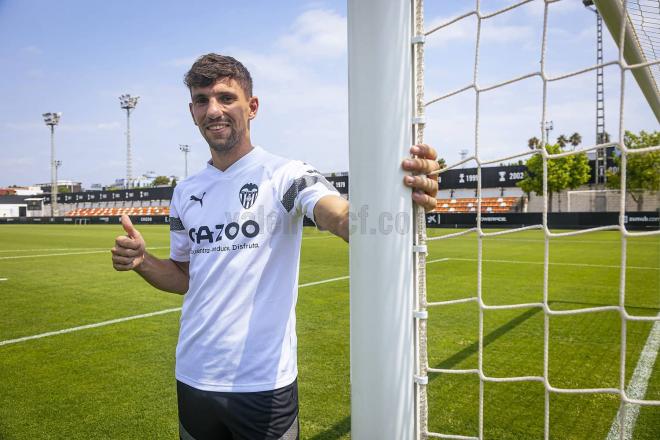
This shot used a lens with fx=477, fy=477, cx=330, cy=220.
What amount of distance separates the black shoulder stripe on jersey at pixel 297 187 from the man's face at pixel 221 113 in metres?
0.30

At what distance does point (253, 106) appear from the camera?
76.9 inches

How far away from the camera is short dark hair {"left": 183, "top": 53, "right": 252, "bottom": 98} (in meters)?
1.79

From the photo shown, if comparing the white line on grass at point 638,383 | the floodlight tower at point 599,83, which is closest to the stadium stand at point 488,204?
the floodlight tower at point 599,83

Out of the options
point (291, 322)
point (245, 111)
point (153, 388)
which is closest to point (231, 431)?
point (291, 322)

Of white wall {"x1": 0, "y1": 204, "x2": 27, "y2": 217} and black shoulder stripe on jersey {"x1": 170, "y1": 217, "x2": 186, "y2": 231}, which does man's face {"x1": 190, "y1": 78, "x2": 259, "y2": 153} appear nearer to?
black shoulder stripe on jersey {"x1": 170, "y1": 217, "x2": 186, "y2": 231}

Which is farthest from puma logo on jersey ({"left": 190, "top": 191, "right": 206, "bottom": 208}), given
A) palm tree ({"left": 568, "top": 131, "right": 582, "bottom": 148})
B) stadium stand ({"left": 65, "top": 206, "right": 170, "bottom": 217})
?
palm tree ({"left": 568, "top": 131, "right": 582, "bottom": 148})

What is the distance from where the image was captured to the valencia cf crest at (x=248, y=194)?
68.9 inches

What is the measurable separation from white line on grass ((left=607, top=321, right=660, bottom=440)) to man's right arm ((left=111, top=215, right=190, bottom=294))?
2.08 metres

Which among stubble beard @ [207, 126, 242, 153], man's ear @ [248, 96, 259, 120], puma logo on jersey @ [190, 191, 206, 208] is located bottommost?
puma logo on jersey @ [190, 191, 206, 208]

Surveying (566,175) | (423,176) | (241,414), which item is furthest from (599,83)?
(566,175)

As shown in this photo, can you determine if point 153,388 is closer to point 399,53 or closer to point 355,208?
point 355,208

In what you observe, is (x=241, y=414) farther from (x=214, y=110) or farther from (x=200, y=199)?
(x=214, y=110)

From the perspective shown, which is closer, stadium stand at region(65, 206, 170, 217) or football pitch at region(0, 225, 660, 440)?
football pitch at region(0, 225, 660, 440)

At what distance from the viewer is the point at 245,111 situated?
1876 mm
